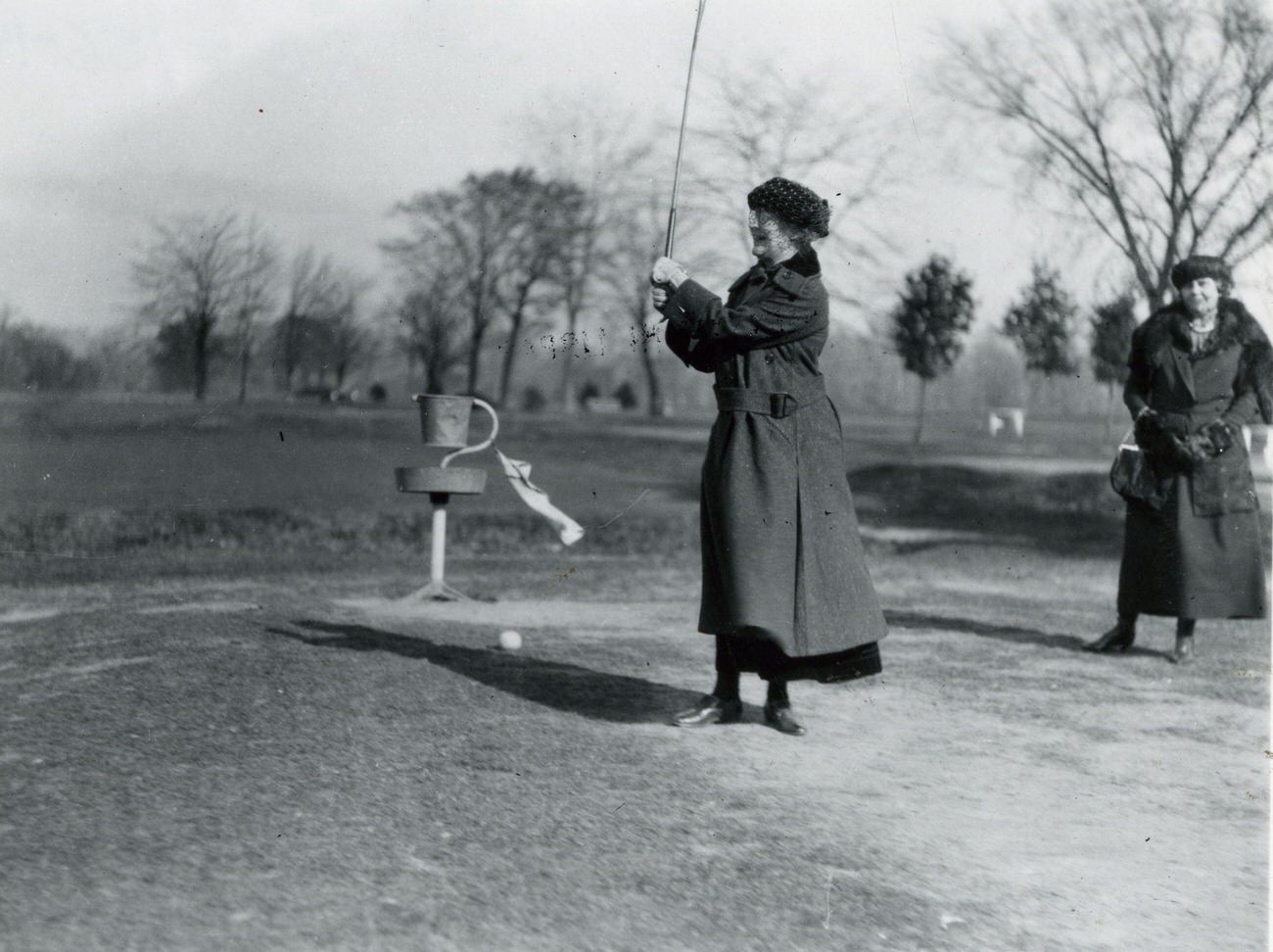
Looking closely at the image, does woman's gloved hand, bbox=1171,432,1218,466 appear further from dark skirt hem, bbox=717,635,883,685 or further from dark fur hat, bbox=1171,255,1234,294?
dark skirt hem, bbox=717,635,883,685

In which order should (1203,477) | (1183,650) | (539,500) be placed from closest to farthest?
(1203,477) → (1183,650) → (539,500)

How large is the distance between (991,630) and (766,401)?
4.24m

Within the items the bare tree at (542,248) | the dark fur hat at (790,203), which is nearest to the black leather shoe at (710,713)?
the dark fur hat at (790,203)

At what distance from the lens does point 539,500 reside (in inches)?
333

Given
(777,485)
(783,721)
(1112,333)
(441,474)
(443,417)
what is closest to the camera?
(777,485)

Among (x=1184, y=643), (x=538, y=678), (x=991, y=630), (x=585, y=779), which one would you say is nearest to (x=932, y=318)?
(x=991, y=630)

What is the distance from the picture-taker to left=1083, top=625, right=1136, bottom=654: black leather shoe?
824 cm

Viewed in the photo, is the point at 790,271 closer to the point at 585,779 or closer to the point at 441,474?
the point at 585,779

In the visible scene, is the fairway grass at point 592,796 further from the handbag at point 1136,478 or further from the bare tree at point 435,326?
the bare tree at point 435,326

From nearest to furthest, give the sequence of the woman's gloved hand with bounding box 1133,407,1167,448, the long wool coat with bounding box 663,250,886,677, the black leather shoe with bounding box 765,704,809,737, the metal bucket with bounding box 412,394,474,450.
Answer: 1. the long wool coat with bounding box 663,250,886,677
2. the black leather shoe with bounding box 765,704,809,737
3. the woman's gloved hand with bounding box 1133,407,1167,448
4. the metal bucket with bounding box 412,394,474,450

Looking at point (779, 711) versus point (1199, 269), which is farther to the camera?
point (1199, 269)

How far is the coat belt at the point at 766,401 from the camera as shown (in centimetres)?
540

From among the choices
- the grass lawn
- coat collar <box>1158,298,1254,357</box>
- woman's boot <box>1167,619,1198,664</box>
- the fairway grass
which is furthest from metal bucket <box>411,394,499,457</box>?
woman's boot <box>1167,619,1198,664</box>

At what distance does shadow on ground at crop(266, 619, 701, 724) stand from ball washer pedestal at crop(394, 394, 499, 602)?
1793 mm
